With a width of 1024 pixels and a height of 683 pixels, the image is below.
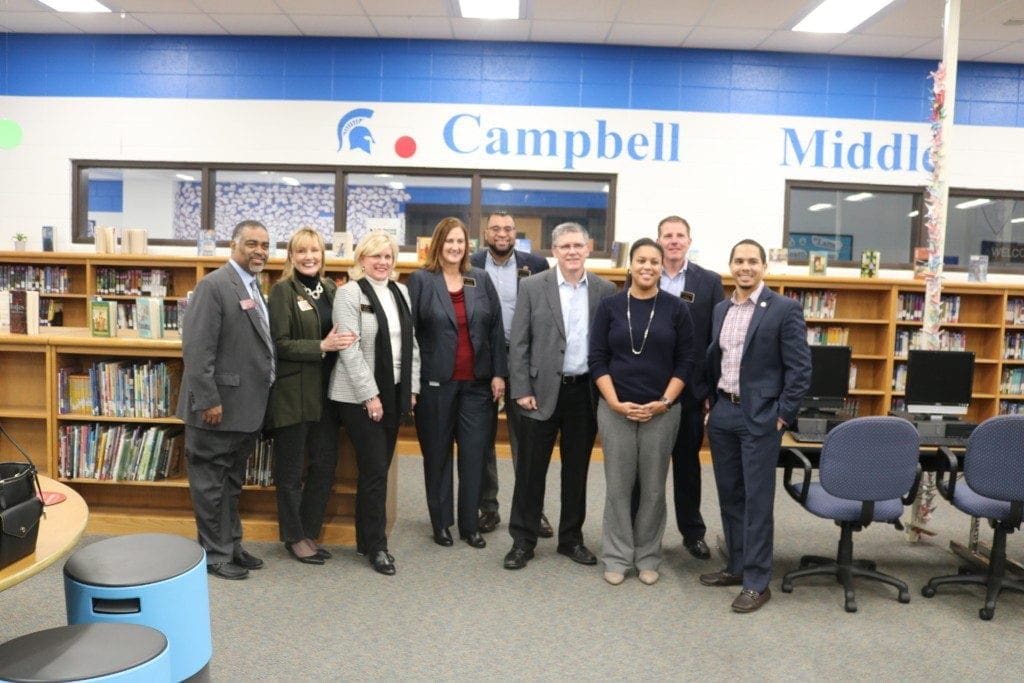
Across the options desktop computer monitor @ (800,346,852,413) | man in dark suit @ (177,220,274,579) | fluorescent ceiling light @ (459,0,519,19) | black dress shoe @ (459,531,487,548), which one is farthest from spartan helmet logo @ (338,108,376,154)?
desktop computer monitor @ (800,346,852,413)

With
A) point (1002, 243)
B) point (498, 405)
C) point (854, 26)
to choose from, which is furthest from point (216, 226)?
point (1002, 243)

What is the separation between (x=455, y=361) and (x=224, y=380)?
1.15m

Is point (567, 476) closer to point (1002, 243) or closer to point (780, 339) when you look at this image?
point (780, 339)

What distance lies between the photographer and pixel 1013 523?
3.56 meters

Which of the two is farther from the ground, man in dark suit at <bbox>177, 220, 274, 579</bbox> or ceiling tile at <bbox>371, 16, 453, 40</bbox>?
ceiling tile at <bbox>371, 16, 453, 40</bbox>

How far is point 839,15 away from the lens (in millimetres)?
6246

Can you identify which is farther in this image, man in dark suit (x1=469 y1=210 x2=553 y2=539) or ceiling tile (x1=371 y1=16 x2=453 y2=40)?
ceiling tile (x1=371 y1=16 x2=453 y2=40)

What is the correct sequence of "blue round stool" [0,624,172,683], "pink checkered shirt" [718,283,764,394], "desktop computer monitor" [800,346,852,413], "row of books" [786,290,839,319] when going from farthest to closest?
"row of books" [786,290,839,319]
"desktop computer monitor" [800,346,852,413]
"pink checkered shirt" [718,283,764,394]
"blue round stool" [0,624,172,683]

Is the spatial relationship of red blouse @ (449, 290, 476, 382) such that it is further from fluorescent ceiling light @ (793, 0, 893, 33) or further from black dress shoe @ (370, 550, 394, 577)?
fluorescent ceiling light @ (793, 0, 893, 33)

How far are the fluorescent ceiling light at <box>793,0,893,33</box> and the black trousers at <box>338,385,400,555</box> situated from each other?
4.93 m

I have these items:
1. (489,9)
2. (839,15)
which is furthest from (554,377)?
(839,15)

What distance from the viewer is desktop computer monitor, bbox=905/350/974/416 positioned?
4402mm

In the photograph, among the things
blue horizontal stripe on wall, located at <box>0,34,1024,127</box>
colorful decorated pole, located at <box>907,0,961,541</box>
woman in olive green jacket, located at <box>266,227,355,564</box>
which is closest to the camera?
woman in olive green jacket, located at <box>266,227,355,564</box>

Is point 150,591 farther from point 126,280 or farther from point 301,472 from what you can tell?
point 126,280
